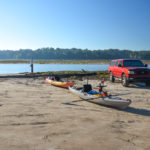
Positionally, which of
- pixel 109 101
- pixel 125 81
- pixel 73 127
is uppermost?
pixel 125 81

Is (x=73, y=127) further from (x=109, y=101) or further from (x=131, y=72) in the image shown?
(x=131, y=72)

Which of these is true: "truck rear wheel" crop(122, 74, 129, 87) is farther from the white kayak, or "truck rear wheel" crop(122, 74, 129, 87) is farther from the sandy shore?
the white kayak

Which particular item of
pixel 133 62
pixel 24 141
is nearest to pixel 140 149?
pixel 24 141

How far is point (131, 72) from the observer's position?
13.0 meters

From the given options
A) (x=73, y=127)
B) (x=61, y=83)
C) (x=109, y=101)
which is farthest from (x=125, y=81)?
(x=73, y=127)

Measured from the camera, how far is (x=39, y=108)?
8.06 meters

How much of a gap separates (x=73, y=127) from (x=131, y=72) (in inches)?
334

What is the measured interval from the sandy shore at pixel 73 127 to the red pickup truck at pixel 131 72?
4.64 metres

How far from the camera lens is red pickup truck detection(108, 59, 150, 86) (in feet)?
42.9

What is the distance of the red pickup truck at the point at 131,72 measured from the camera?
13086mm

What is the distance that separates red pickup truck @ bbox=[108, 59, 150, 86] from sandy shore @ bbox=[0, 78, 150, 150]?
4.64 metres

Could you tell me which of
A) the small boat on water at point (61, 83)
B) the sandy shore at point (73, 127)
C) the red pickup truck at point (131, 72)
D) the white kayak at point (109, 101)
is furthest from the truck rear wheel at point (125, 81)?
the white kayak at point (109, 101)

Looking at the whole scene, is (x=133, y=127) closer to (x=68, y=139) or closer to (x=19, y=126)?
(x=68, y=139)

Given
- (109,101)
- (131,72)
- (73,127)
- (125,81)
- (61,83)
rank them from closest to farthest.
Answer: (73,127)
(109,101)
(131,72)
(125,81)
(61,83)
